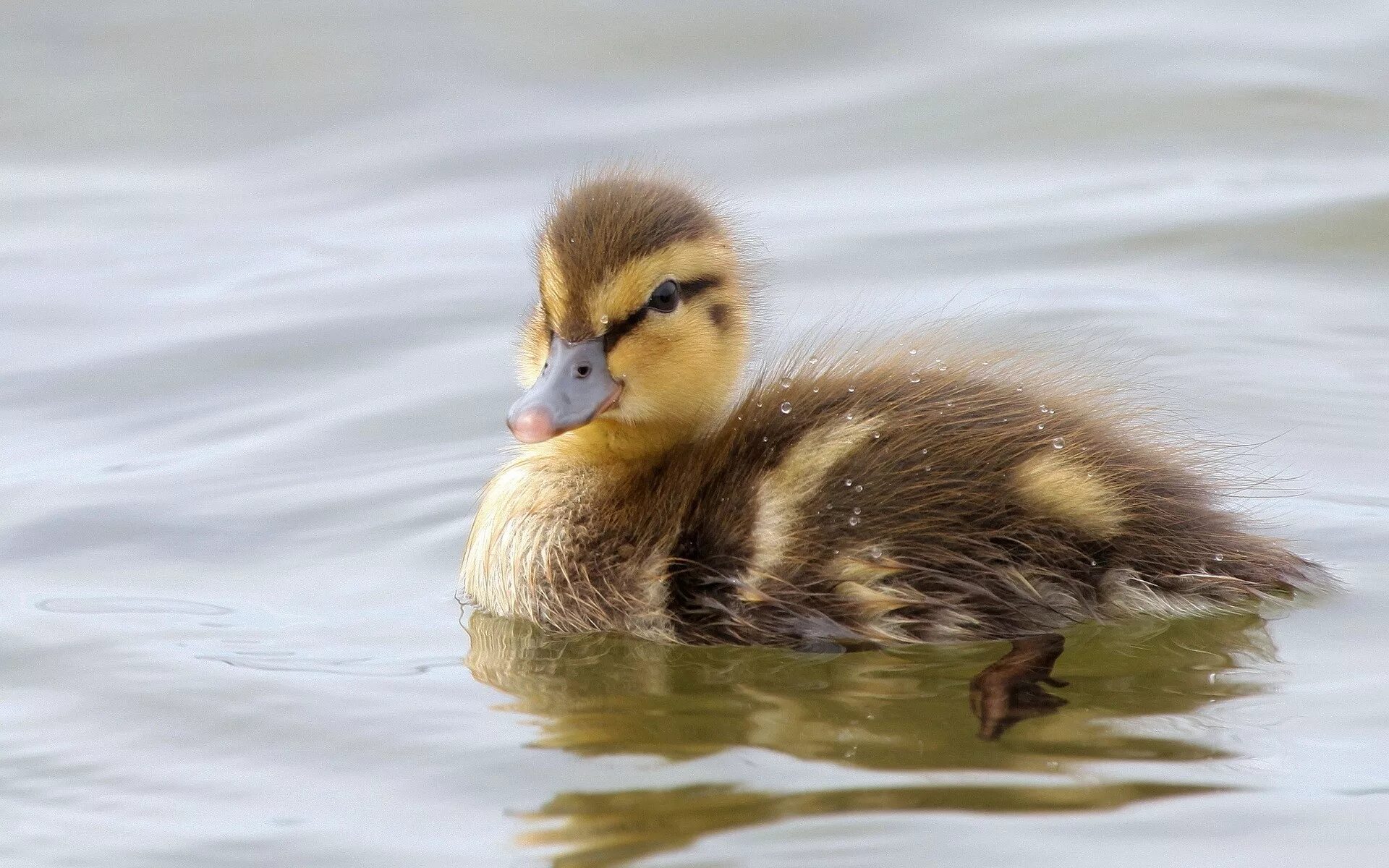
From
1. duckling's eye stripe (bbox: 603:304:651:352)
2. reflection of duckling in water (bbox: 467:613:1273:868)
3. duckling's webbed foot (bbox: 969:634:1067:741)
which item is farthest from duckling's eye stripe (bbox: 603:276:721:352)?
duckling's webbed foot (bbox: 969:634:1067:741)

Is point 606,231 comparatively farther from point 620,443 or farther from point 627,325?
point 620,443

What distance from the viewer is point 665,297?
3.89 metres

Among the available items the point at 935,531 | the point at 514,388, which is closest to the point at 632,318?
the point at 935,531

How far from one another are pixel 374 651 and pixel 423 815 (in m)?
0.77

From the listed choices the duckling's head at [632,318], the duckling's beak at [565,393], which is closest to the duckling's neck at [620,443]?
the duckling's head at [632,318]

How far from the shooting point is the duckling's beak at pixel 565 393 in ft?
12.4

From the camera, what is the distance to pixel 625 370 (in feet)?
12.7

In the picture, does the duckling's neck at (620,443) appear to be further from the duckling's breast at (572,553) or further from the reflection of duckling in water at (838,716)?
the reflection of duckling in water at (838,716)

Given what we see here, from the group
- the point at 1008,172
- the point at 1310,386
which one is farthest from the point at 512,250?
the point at 1310,386

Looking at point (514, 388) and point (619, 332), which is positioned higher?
point (619, 332)

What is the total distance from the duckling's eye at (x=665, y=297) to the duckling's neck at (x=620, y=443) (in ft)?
0.74

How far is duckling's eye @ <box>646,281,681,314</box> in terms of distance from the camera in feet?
12.7

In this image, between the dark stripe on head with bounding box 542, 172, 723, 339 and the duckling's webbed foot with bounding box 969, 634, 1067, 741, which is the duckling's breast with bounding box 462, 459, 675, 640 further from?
the duckling's webbed foot with bounding box 969, 634, 1067, 741

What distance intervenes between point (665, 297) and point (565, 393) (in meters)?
0.25
